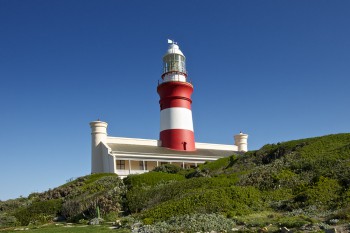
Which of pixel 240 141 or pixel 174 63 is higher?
pixel 174 63

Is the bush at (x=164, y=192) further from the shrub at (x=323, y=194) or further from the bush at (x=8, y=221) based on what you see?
the bush at (x=8, y=221)

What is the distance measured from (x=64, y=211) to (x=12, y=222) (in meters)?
2.85

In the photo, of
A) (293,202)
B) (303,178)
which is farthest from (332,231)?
(303,178)

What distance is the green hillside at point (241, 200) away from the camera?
39.5 feet

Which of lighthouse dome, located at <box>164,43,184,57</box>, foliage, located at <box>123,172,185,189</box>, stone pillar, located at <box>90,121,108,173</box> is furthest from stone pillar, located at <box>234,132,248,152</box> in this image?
foliage, located at <box>123,172,185,189</box>

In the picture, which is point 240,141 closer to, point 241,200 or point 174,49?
point 174,49

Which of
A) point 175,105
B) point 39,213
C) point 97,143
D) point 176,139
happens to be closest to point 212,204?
point 39,213

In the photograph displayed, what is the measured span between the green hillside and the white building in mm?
10945

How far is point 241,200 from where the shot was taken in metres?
15.3

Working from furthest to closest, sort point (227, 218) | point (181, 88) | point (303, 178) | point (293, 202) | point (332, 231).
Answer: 1. point (181, 88)
2. point (303, 178)
3. point (293, 202)
4. point (227, 218)
5. point (332, 231)

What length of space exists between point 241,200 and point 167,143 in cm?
2634

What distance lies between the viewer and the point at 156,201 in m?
17.9

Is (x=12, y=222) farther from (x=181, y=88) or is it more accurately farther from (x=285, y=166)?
(x=181, y=88)

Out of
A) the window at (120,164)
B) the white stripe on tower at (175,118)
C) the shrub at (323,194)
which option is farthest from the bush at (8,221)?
the white stripe on tower at (175,118)
